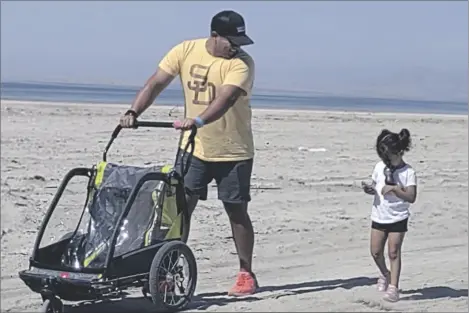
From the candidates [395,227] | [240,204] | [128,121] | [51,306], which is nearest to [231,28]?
[128,121]

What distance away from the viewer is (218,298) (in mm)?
6883

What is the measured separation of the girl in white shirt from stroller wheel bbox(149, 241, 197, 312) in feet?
4.19

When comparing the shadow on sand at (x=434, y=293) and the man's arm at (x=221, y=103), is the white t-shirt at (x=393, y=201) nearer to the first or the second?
the shadow on sand at (x=434, y=293)

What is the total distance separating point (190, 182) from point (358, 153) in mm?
8364

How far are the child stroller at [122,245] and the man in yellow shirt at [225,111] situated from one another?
224 mm

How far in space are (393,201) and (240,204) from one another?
0.99m

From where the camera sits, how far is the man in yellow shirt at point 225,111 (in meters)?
6.61

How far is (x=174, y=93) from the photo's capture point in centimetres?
2814

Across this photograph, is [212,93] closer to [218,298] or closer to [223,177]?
[223,177]

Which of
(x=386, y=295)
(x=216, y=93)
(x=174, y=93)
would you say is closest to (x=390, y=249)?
(x=386, y=295)

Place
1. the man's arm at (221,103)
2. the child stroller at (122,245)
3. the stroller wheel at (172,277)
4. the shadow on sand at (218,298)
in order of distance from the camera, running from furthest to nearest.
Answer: the shadow on sand at (218,298) < the man's arm at (221,103) < the stroller wheel at (172,277) < the child stroller at (122,245)

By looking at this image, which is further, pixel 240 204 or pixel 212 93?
pixel 240 204

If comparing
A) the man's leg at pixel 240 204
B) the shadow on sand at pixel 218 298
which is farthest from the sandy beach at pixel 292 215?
the man's leg at pixel 240 204

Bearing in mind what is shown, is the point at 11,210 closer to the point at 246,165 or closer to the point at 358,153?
the point at 246,165
